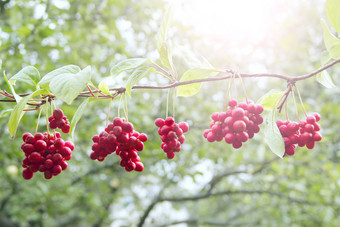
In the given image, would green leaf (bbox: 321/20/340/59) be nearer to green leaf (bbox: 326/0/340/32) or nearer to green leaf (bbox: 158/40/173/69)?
green leaf (bbox: 326/0/340/32)

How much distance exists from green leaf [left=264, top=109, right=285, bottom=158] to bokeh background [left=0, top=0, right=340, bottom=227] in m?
2.55

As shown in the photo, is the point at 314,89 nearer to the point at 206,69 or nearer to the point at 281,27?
the point at 281,27

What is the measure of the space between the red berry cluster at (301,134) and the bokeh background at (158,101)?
2.42m

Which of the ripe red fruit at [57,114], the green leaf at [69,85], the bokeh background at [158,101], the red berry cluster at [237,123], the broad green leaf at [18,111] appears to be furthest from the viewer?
the bokeh background at [158,101]

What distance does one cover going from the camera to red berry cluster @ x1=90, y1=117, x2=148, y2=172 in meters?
1.46

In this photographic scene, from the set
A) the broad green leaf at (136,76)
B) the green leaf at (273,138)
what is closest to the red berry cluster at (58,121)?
the broad green leaf at (136,76)

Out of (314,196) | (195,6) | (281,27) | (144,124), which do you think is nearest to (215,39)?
(195,6)

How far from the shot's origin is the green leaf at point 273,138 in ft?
4.23

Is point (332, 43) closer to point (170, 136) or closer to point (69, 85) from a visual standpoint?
point (170, 136)

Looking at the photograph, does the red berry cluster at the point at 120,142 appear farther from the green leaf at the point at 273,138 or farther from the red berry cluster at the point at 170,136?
the green leaf at the point at 273,138

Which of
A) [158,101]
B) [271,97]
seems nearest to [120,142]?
[271,97]

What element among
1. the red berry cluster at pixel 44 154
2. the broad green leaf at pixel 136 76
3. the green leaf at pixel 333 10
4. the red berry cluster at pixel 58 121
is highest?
the green leaf at pixel 333 10

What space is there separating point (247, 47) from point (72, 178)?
4942 millimetres

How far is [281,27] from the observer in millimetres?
6633
